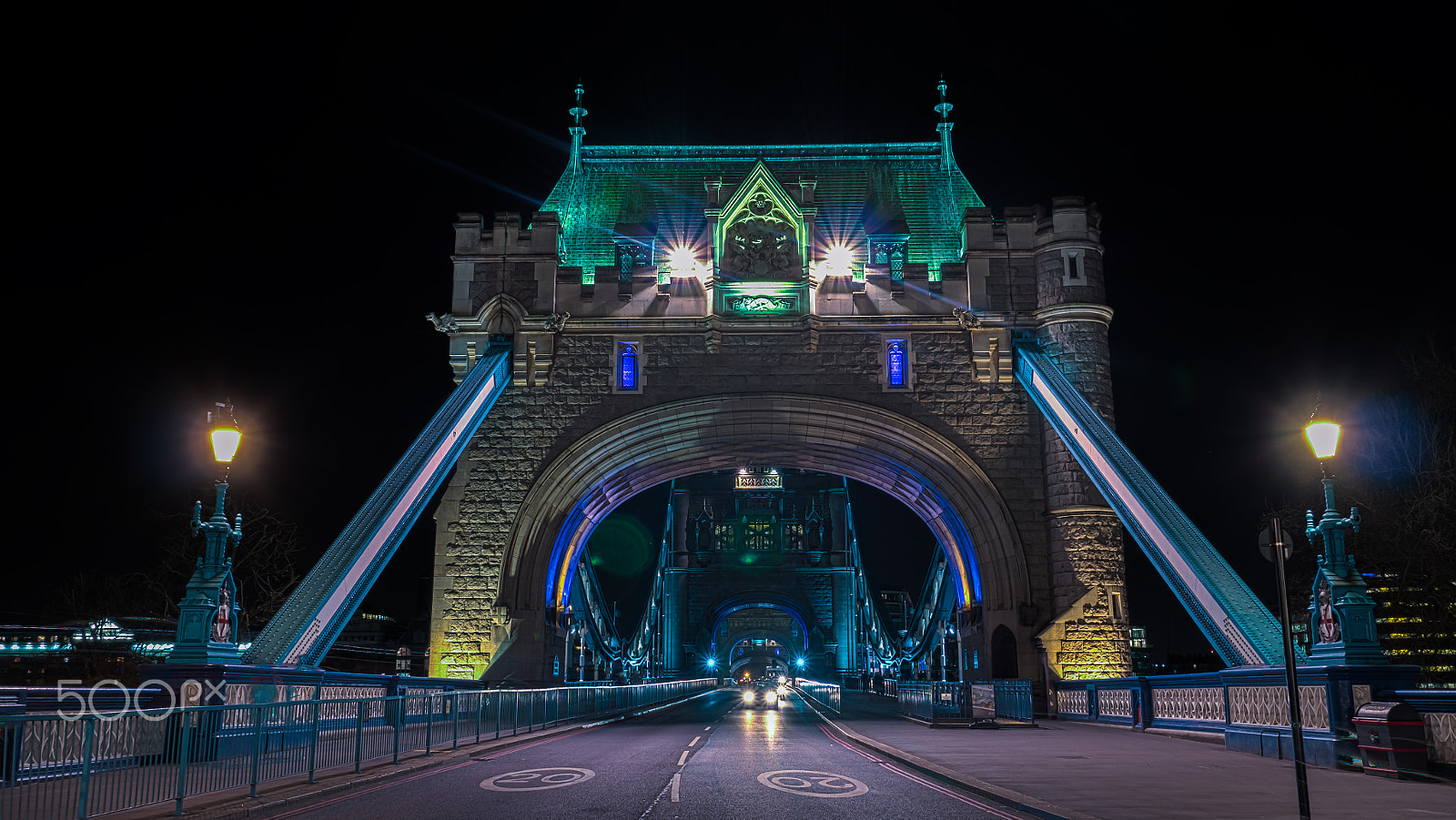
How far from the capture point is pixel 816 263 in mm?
25906

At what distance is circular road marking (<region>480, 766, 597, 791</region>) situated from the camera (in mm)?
9516

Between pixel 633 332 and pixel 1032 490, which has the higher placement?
pixel 633 332

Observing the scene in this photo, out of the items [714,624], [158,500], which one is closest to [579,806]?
[158,500]

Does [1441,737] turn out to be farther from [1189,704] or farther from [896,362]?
[896,362]

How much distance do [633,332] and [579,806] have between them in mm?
18028

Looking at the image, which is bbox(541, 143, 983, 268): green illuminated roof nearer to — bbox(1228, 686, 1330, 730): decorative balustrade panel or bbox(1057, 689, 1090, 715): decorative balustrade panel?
bbox(1057, 689, 1090, 715): decorative balustrade panel

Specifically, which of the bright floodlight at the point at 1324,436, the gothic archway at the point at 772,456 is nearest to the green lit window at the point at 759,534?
the gothic archway at the point at 772,456

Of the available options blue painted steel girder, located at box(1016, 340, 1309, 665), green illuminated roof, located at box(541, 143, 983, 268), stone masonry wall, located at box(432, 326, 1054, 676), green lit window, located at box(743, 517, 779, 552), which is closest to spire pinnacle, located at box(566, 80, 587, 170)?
green illuminated roof, located at box(541, 143, 983, 268)

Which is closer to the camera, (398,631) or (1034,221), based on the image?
(1034,221)

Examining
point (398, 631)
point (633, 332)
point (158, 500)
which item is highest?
point (633, 332)

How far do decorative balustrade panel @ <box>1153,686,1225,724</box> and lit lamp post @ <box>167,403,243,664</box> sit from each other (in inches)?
492

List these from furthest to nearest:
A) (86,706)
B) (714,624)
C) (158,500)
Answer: (714,624), (158,500), (86,706)

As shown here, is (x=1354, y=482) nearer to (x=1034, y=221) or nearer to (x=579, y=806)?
(x=1034, y=221)

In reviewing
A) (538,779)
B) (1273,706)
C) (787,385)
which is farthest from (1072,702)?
(538,779)
